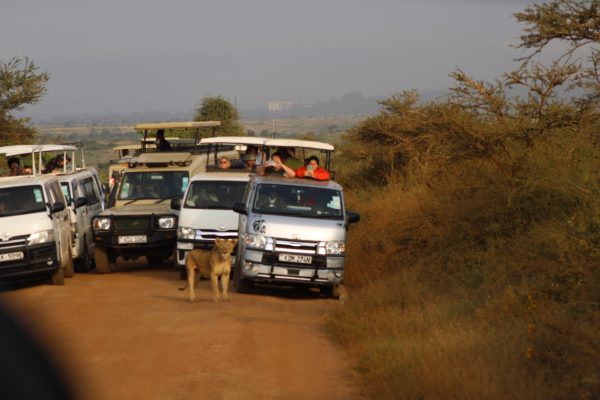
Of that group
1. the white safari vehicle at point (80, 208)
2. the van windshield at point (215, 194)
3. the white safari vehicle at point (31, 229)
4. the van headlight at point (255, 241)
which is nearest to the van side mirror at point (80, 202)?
the white safari vehicle at point (80, 208)

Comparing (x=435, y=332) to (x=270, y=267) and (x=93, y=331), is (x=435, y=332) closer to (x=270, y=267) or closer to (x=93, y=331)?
(x=93, y=331)

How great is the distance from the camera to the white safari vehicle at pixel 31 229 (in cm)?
1697

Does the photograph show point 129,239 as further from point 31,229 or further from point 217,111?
point 217,111

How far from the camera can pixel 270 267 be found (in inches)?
612

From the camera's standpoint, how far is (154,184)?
21.6m

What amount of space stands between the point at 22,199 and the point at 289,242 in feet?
17.0

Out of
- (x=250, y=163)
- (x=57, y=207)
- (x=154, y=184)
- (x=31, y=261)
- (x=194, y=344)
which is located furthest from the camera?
(x=250, y=163)

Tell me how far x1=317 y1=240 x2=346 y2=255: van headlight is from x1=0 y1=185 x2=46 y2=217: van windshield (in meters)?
5.14

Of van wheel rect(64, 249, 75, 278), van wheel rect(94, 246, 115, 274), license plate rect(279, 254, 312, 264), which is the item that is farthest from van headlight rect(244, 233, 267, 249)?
van wheel rect(94, 246, 115, 274)

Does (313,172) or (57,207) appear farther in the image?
(57,207)

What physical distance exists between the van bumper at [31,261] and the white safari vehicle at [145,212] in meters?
2.18

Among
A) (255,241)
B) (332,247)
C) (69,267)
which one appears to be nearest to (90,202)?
(69,267)

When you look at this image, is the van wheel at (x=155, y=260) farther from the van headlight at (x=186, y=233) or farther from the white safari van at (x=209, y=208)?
the van headlight at (x=186, y=233)

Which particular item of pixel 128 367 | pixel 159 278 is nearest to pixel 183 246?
pixel 159 278
